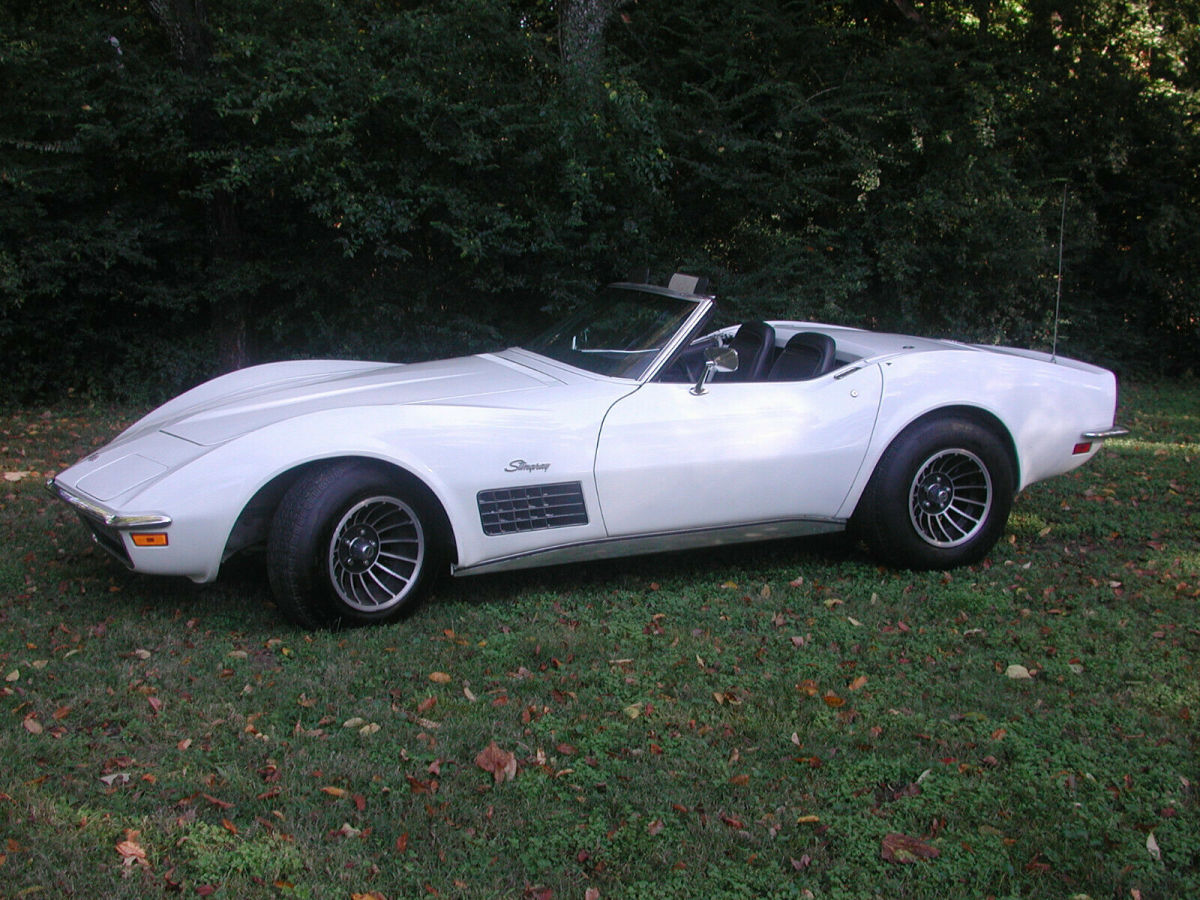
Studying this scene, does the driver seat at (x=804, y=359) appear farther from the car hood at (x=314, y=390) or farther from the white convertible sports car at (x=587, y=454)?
the car hood at (x=314, y=390)

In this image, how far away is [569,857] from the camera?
305cm

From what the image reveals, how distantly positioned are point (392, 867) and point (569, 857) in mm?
499

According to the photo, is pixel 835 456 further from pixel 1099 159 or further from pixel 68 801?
pixel 1099 159

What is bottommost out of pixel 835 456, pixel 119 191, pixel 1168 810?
pixel 1168 810

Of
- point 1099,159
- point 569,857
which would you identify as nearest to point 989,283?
point 1099,159

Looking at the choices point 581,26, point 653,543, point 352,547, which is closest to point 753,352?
point 653,543

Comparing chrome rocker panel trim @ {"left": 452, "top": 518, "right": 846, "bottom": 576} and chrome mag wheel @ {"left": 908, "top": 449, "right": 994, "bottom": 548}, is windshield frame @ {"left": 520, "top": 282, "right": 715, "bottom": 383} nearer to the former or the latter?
chrome rocker panel trim @ {"left": 452, "top": 518, "right": 846, "bottom": 576}

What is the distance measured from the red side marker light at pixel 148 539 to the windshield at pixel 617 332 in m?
2.11

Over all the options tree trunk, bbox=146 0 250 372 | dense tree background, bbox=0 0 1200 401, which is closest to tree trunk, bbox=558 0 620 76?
dense tree background, bbox=0 0 1200 401

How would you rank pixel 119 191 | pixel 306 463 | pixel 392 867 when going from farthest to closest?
pixel 119 191, pixel 306 463, pixel 392 867

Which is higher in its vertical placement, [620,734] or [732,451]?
[732,451]

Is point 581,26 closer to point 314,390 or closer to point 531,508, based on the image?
point 314,390

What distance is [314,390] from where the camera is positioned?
5.29 metres

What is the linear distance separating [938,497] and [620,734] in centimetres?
252
